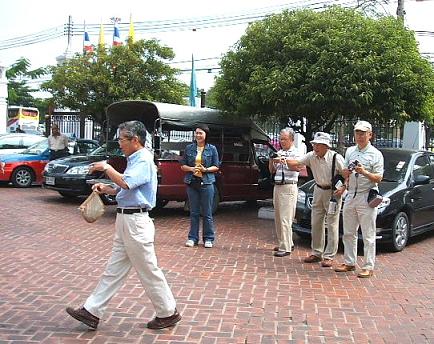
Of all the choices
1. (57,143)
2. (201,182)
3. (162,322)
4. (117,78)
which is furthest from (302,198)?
(117,78)

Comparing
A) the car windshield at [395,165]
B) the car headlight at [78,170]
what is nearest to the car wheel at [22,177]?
the car headlight at [78,170]

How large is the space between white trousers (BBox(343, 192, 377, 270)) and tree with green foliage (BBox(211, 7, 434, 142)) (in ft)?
10.5

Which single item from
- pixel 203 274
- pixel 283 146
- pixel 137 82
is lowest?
pixel 203 274

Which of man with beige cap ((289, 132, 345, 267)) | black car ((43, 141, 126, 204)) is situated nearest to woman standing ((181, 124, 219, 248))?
man with beige cap ((289, 132, 345, 267))

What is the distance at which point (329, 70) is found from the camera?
31.8 feet

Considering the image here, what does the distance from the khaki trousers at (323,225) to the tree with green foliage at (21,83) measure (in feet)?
119

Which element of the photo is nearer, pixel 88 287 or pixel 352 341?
pixel 352 341

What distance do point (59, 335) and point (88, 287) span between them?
56.7 inches

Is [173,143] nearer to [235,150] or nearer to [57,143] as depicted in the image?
[235,150]

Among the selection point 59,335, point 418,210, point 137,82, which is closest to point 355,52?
point 418,210

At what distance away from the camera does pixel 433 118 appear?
39.2ft

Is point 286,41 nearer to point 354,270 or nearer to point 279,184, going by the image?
point 279,184

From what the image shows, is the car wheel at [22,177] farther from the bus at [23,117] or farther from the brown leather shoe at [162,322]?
the bus at [23,117]

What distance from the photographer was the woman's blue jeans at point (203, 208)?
8289 millimetres
